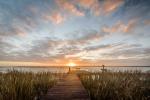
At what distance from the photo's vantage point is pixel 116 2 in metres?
12.3

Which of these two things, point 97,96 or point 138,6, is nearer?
point 97,96

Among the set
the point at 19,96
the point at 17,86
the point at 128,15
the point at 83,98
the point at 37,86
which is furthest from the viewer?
the point at 128,15

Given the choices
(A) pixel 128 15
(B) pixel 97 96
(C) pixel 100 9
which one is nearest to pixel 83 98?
(B) pixel 97 96

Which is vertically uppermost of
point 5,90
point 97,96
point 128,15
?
point 128,15

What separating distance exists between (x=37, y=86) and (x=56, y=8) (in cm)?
789

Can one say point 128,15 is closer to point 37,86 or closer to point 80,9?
point 80,9

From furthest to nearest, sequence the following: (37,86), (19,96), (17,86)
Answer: (37,86)
(17,86)
(19,96)

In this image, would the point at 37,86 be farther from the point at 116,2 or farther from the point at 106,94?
the point at 116,2

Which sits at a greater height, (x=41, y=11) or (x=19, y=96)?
(x=41, y=11)

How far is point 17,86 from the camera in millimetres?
5508

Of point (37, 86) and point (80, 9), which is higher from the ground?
point (80, 9)

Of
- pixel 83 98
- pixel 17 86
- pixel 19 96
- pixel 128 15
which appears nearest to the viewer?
pixel 19 96

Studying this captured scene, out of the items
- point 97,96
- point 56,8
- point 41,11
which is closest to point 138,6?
point 56,8

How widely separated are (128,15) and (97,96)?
9110 millimetres
